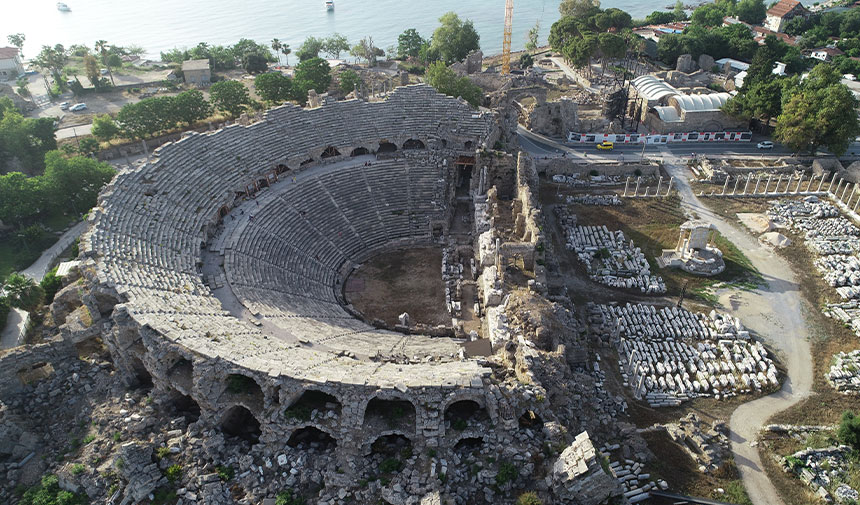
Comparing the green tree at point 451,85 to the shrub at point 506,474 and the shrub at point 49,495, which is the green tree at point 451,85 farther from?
the shrub at point 49,495

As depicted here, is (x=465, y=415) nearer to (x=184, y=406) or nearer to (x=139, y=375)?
(x=184, y=406)

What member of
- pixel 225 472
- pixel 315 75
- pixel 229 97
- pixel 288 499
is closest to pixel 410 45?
pixel 315 75

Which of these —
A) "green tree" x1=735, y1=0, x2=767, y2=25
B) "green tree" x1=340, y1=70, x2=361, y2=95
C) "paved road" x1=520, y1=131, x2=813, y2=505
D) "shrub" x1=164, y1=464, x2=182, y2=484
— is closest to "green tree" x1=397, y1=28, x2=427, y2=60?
"green tree" x1=340, y1=70, x2=361, y2=95

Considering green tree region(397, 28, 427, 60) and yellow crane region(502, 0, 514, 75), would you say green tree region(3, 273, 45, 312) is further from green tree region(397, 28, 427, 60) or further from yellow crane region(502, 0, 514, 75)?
green tree region(397, 28, 427, 60)

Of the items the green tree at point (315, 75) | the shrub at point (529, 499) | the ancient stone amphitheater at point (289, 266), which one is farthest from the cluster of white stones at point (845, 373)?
the green tree at point (315, 75)

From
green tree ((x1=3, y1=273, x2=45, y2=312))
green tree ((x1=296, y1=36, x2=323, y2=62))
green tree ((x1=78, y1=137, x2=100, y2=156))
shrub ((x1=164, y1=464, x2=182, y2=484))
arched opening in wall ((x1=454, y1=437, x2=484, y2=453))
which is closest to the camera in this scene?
shrub ((x1=164, y1=464, x2=182, y2=484))

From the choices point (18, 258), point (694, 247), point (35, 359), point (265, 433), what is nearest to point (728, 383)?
point (694, 247)
